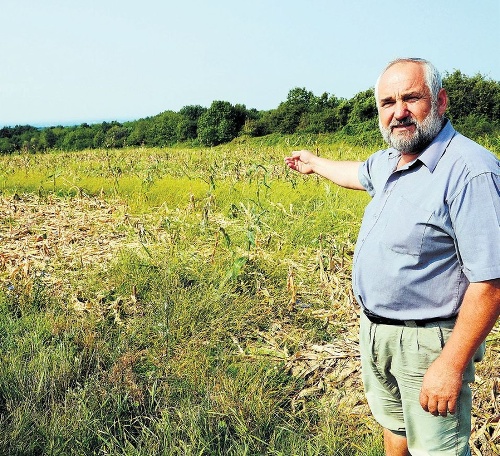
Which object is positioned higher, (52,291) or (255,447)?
(52,291)

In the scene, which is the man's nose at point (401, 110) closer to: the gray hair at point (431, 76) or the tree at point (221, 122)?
the gray hair at point (431, 76)

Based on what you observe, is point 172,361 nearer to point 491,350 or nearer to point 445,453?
point 445,453

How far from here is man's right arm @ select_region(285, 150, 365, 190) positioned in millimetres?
2349

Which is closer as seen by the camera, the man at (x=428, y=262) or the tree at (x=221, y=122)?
the man at (x=428, y=262)

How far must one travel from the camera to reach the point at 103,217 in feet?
21.4

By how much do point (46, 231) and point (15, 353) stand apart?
3306mm

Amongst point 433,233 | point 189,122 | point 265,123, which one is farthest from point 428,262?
point 189,122

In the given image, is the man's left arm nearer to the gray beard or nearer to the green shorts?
the green shorts

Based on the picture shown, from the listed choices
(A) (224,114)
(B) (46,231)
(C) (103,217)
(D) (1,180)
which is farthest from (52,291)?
(A) (224,114)

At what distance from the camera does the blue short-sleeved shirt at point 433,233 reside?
146 cm

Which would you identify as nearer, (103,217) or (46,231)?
(46,231)

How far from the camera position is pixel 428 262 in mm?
1643

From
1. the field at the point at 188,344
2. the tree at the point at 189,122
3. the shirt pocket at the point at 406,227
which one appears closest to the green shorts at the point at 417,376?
the shirt pocket at the point at 406,227

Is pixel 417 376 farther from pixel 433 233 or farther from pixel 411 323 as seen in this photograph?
pixel 433 233
